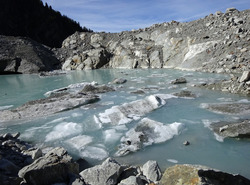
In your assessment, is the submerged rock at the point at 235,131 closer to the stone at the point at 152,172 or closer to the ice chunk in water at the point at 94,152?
the stone at the point at 152,172

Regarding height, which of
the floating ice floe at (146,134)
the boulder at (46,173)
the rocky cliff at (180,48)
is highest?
the rocky cliff at (180,48)

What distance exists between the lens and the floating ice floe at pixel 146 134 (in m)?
5.98

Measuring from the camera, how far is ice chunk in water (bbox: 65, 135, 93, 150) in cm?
633

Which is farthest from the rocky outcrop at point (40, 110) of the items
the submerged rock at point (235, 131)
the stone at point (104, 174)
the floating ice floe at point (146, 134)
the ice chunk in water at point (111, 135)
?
the submerged rock at point (235, 131)

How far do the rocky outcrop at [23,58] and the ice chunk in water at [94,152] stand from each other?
3103cm

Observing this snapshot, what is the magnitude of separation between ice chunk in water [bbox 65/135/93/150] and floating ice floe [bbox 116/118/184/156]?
110 centimetres

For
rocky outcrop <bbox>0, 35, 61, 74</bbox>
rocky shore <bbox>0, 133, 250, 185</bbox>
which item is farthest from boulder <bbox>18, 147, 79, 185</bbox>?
rocky outcrop <bbox>0, 35, 61, 74</bbox>

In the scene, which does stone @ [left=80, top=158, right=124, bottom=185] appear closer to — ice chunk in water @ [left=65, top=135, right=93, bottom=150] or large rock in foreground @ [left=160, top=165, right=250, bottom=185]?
large rock in foreground @ [left=160, top=165, right=250, bottom=185]

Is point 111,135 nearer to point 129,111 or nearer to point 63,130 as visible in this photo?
point 63,130

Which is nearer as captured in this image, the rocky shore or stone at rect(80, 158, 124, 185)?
the rocky shore

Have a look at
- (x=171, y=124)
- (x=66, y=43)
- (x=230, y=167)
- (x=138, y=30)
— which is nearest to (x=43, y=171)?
(x=230, y=167)

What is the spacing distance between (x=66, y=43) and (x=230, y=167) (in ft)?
144

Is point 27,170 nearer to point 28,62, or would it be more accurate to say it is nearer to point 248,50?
point 248,50

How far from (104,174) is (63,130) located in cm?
385
